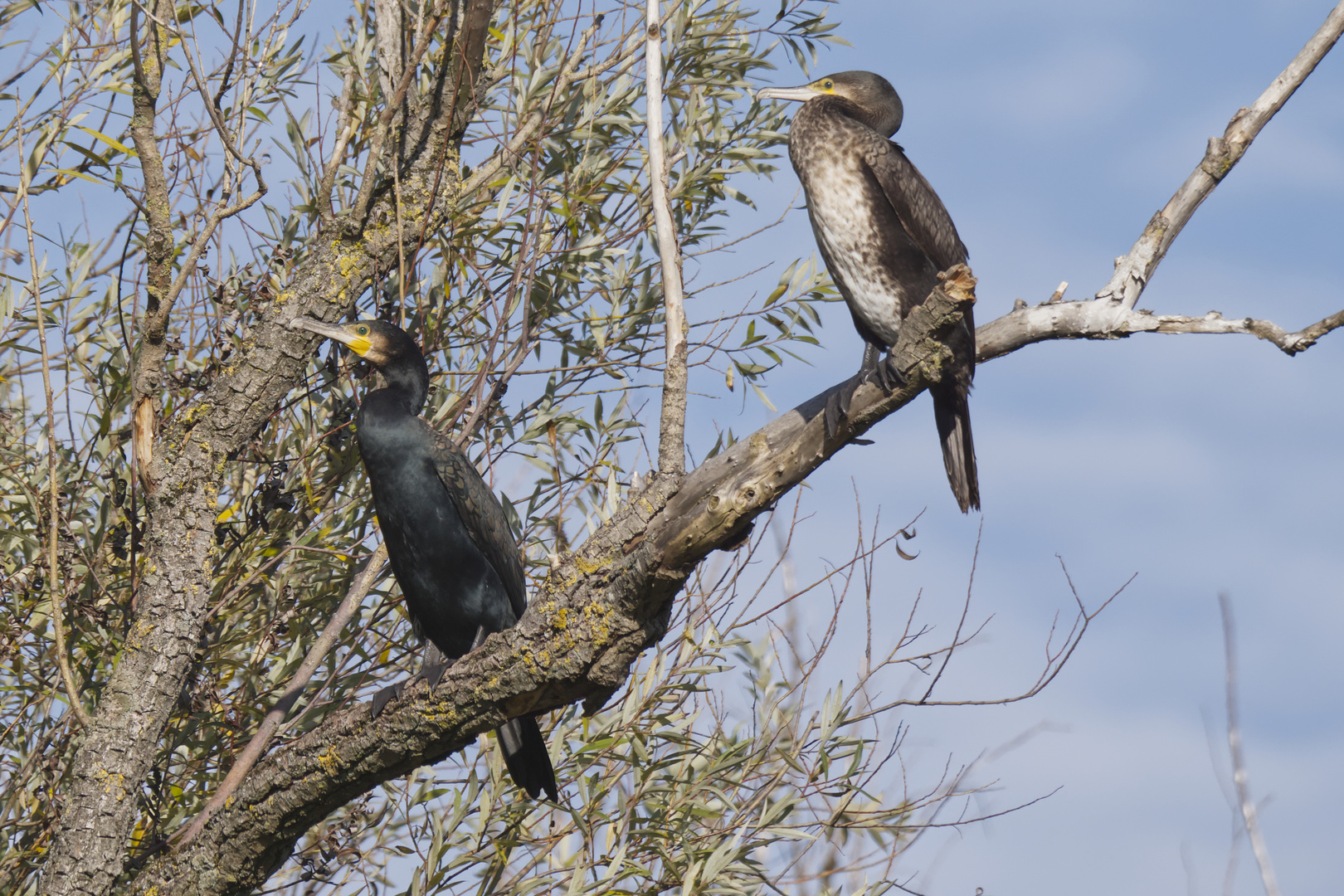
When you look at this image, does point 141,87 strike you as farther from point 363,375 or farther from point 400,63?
point 363,375

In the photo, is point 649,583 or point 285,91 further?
point 285,91

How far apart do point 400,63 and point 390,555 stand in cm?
172

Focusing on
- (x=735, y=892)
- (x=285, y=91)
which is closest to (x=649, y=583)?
(x=735, y=892)

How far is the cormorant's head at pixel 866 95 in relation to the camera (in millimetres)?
4266

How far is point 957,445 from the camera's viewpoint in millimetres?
3645

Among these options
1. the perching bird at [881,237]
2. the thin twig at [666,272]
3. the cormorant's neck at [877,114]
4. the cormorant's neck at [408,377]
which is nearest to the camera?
the thin twig at [666,272]

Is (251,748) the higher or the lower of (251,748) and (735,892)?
the higher

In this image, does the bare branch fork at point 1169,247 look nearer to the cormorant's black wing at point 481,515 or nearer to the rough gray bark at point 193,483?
the cormorant's black wing at point 481,515

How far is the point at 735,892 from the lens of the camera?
3602 millimetres

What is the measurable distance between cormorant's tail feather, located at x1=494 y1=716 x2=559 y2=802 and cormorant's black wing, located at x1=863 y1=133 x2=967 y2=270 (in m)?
1.84

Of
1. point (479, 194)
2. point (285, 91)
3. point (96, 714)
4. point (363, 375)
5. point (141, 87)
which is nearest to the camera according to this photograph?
point (96, 714)

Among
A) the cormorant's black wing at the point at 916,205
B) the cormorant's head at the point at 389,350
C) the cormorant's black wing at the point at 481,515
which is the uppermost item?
the cormorant's head at the point at 389,350

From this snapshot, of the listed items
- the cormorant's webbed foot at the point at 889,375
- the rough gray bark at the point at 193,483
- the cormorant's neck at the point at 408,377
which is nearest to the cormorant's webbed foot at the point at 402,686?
the rough gray bark at the point at 193,483

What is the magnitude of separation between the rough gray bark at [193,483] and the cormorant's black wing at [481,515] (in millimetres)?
550
